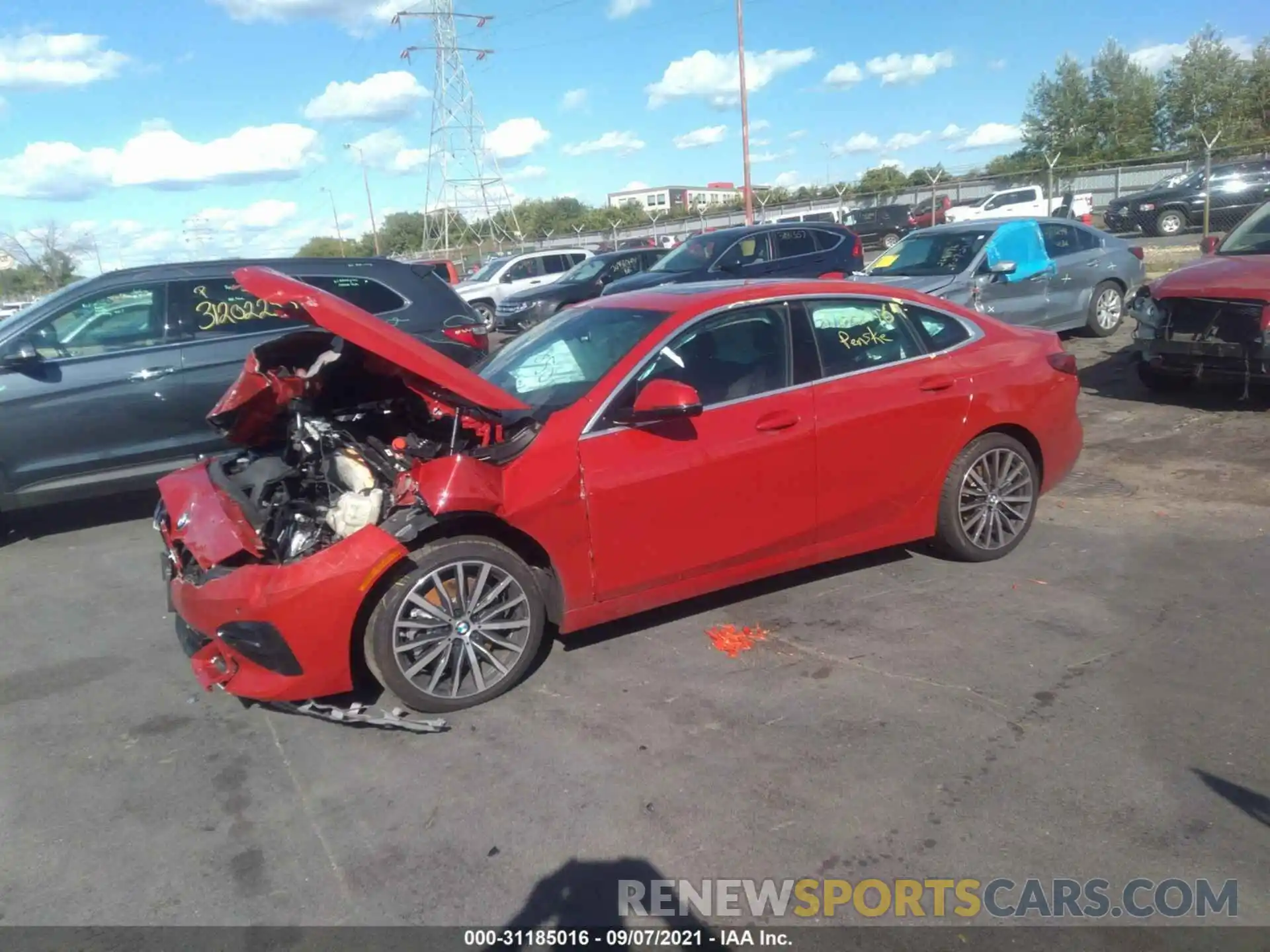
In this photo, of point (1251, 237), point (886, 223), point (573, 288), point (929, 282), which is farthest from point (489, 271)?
point (1251, 237)

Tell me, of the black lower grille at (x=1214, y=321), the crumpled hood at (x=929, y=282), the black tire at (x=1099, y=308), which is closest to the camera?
the black lower grille at (x=1214, y=321)

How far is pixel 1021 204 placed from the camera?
2966cm

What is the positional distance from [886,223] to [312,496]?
32221mm

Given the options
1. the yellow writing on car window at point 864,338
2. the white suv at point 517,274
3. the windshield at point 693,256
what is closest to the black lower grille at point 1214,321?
the yellow writing on car window at point 864,338

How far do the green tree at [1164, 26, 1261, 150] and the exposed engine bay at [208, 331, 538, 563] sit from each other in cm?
5881

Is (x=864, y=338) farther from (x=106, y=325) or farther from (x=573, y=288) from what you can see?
(x=573, y=288)

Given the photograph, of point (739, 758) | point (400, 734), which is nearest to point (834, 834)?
point (739, 758)

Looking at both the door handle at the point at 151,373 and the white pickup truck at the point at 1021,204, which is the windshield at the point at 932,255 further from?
the white pickup truck at the point at 1021,204

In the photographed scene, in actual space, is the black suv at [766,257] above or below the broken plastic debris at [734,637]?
above

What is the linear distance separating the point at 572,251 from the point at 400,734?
20.7 meters

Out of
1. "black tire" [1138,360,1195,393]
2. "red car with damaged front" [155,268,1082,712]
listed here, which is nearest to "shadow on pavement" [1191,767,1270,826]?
"red car with damaged front" [155,268,1082,712]

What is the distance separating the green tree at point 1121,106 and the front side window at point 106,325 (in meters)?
61.4

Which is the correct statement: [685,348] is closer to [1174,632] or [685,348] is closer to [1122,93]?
[1174,632]

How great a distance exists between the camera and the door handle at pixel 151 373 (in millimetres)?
6746
